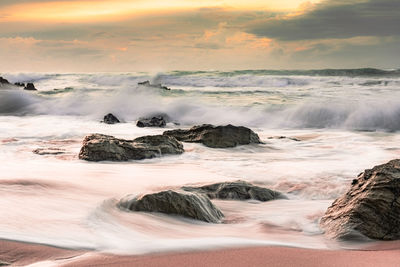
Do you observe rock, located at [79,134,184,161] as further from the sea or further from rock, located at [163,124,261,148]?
rock, located at [163,124,261,148]

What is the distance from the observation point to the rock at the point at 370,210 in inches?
154

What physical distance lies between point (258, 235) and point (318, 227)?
25.1 inches

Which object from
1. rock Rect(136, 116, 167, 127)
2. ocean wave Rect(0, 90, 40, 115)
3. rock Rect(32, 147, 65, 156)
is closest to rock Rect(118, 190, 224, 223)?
rock Rect(32, 147, 65, 156)

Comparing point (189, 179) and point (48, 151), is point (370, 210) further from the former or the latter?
point (48, 151)

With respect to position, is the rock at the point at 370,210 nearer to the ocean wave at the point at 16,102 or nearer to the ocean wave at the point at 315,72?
the ocean wave at the point at 16,102

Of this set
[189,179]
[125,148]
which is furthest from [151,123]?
[189,179]

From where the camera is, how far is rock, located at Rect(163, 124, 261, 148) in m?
9.89

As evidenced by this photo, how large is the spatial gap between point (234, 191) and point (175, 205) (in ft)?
4.31

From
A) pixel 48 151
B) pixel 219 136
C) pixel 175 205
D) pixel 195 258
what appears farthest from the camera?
pixel 219 136

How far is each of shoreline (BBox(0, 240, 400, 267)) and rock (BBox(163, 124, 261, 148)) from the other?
6.56 m

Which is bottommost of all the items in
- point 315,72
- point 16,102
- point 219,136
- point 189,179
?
point 189,179

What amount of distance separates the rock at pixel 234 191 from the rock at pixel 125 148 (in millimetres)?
2681

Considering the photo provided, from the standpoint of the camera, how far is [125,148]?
8250 millimetres

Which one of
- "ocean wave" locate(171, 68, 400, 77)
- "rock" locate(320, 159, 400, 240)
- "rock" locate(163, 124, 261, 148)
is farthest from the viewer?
"ocean wave" locate(171, 68, 400, 77)
